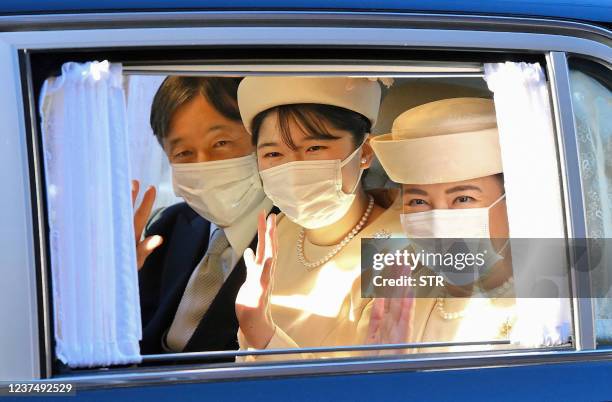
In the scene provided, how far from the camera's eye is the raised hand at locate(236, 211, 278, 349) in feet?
8.54

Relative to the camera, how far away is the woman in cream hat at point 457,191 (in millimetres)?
2539

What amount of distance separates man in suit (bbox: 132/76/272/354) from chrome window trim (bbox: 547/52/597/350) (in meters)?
0.91

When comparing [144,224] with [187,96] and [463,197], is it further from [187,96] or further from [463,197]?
[463,197]

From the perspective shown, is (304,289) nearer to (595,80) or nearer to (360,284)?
(360,284)

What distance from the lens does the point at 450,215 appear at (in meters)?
2.66

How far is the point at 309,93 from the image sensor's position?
8.68 ft

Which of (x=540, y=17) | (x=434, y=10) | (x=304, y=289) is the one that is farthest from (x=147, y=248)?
(x=540, y=17)

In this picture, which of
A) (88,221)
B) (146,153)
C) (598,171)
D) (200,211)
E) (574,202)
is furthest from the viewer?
(200,211)

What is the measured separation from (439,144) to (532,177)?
41cm

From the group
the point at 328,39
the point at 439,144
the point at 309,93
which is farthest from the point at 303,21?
the point at 439,144

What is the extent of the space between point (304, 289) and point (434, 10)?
3.06ft

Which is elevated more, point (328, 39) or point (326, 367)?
point (328, 39)

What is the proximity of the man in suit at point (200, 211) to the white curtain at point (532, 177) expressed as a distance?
776 millimetres

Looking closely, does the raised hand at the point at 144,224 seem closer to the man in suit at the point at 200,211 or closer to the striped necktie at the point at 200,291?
the man in suit at the point at 200,211
